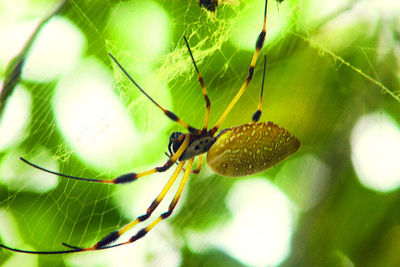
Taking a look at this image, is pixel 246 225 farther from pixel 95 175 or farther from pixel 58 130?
pixel 58 130

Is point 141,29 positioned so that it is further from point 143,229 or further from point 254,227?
point 254,227

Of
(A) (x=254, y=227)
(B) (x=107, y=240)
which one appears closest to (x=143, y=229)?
(B) (x=107, y=240)

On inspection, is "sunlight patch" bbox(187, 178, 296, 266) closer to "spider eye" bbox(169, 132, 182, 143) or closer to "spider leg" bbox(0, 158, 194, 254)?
"spider leg" bbox(0, 158, 194, 254)

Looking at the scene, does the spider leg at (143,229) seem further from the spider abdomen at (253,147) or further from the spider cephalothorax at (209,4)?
the spider cephalothorax at (209,4)

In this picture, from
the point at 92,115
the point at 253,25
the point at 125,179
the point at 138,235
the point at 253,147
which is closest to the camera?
the point at 253,147

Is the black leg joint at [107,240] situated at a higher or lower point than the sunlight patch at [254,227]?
higher

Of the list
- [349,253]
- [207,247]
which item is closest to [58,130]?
[207,247]

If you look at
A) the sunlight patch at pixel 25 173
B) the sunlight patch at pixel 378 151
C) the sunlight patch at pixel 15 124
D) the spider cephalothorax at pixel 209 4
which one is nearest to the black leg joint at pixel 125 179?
the sunlight patch at pixel 25 173
